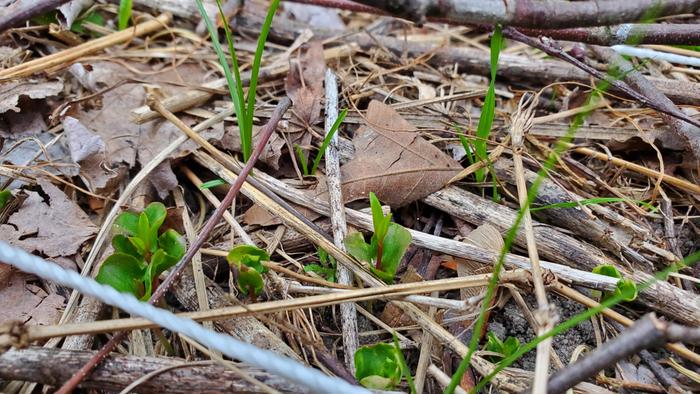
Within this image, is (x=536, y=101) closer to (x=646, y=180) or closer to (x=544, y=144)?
(x=544, y=144)

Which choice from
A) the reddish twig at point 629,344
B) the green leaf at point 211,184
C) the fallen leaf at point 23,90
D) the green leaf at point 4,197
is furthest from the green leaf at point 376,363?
the fallen leaf at point 23,90

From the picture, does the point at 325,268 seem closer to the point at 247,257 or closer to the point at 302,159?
Result: the point at 247,257

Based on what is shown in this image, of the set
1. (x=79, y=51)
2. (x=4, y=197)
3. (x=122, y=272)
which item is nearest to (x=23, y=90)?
(x=79, y=51)

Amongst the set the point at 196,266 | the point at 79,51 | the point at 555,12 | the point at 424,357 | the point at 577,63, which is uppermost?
the point at 555,12

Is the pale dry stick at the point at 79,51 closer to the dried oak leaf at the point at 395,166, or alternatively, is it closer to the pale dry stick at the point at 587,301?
the dried oak leaf at the point at 395,166

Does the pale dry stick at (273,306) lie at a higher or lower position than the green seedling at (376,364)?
higher
